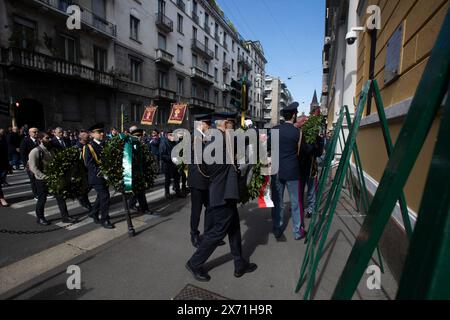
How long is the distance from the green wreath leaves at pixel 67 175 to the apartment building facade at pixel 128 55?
942cm

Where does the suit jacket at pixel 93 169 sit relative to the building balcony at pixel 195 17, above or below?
→ below

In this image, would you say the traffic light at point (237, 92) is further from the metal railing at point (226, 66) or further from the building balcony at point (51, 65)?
the metal railing at point (226, 66)

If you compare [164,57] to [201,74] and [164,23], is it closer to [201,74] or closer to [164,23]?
[164,23]

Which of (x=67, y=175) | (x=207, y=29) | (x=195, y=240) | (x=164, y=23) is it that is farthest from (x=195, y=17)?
(x=195, y=240)

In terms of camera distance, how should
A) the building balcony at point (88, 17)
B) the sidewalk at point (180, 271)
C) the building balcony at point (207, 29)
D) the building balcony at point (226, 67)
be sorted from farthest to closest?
the building balcony at point (226, 67)
the building balcony at point (207, 29)
the building balcony at point (88, 17)
the sidewalk at point (180, 271)

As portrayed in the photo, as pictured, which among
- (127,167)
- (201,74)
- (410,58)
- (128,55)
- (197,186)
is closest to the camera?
(410,58)

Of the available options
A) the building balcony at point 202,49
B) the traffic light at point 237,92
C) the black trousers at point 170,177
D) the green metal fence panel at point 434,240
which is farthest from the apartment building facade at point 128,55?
the green metal fence panel at point 434,240

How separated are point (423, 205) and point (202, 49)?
116 feet

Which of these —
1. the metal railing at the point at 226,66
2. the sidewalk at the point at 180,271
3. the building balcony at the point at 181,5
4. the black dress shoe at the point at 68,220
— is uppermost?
the building balcony at the point at 181,5

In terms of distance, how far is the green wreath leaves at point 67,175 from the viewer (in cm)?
492

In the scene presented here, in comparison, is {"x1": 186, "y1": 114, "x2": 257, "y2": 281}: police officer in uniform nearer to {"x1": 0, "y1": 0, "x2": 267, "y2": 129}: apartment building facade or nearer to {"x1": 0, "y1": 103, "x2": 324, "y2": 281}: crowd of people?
{"x1": 0, "y1": 103, "x2": 324, "y2": 281}: crowd of people

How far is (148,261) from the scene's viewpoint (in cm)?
350

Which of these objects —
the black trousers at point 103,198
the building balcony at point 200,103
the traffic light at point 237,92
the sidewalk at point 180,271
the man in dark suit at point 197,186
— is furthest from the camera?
the building balcony at point 200,103
